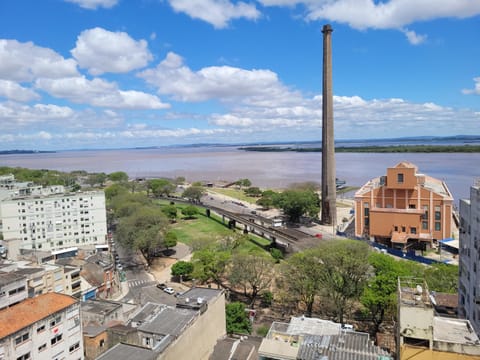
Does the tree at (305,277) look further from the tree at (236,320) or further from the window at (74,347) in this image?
the window at (74,347)

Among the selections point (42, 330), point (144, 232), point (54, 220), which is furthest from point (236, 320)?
point (54, 220)

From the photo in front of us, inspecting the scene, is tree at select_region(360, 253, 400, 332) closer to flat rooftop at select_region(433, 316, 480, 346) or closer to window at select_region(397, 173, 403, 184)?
flat rooftop at select_region(433, 316, 480, 346)

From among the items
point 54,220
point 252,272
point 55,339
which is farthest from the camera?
point 54,220

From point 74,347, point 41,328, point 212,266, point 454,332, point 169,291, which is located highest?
point 454,332

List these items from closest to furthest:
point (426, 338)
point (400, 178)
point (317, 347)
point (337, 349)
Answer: point (426, 338) → point (317, 347) → point (337, 349) → point (400, 178)

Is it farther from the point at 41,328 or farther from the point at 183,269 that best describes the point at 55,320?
the point at 183,269

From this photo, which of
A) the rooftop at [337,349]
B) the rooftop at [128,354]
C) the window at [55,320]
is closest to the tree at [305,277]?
the rooftop at [337,349]
